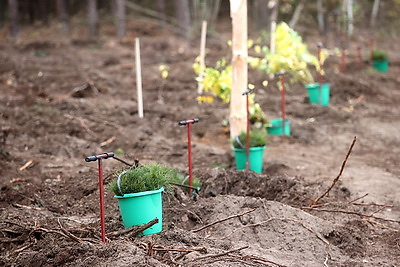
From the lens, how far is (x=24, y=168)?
7.57m

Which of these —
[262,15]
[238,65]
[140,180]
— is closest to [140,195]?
[140,180]

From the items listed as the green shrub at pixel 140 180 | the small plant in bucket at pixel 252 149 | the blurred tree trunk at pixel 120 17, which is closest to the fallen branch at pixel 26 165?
the small plant in bucket at pixel 252 149

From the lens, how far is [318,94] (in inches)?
480

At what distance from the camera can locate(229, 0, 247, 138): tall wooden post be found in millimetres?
7574

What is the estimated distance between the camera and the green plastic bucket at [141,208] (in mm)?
4586

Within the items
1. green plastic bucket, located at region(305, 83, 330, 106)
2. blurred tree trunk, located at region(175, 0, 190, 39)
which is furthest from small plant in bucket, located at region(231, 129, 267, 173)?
blurred tree trunk, located at region(175, 0, 190, 39)

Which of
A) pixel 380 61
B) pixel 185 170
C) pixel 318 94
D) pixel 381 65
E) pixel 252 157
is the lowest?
pixel 185 170

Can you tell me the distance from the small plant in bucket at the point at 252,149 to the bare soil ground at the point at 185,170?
0.29 m

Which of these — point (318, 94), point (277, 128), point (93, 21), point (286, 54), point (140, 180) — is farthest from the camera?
point (93, 21)

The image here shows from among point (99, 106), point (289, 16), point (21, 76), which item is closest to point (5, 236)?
point (99, 106)

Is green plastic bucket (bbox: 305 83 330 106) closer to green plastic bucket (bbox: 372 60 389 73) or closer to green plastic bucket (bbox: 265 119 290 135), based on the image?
green plastic bucket (bbox: 265 119 290 135)

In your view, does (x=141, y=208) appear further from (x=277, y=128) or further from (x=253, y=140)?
(x=277, y=128)

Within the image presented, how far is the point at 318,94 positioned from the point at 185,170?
5644 millimetres

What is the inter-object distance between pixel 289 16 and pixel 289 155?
18084 mm
